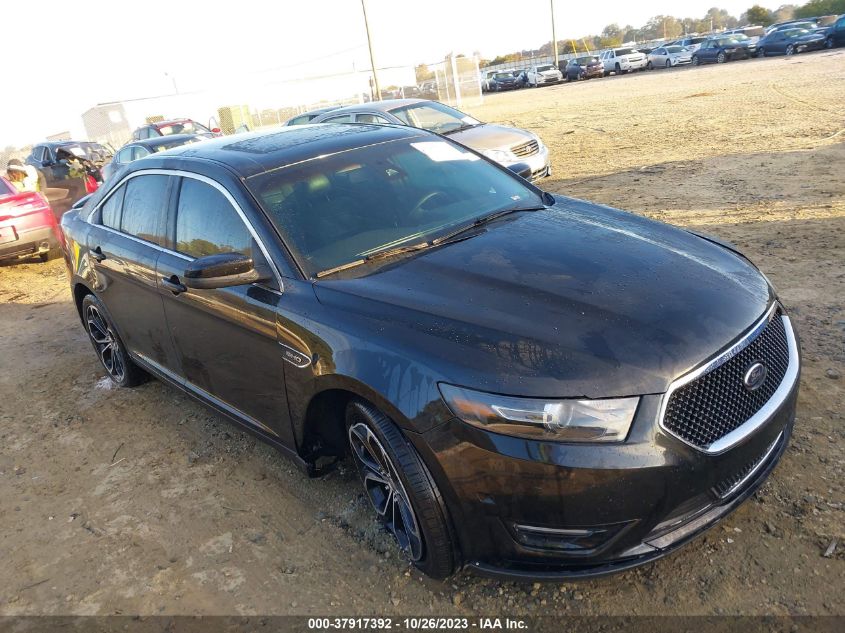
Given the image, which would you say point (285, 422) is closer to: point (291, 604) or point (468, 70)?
point (291, 604)

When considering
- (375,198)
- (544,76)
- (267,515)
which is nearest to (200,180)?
(375,198)

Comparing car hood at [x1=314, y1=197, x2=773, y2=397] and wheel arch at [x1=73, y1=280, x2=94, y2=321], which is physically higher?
car hood at [x1=314, y1=197, x2=773, y2=397]

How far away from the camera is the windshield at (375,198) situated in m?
3.23

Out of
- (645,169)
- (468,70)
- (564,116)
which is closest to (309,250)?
(645,169)

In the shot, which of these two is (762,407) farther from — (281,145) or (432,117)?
(432,117)

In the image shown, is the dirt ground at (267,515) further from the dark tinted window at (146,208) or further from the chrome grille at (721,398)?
the dark tinted window at (146,208)

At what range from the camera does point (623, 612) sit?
249cm

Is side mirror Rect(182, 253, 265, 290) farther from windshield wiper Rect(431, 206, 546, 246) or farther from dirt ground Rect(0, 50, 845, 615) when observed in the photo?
dirt ground Rect(0, 50, 845, 615)

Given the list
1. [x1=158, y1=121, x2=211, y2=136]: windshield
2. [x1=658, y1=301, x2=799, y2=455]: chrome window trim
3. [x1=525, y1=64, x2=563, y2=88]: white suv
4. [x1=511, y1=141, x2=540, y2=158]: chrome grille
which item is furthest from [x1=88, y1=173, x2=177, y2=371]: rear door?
[x1=525, y1=64, x2=563, y2=88]: white suv

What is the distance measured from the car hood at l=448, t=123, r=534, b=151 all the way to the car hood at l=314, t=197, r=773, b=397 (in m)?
6.98

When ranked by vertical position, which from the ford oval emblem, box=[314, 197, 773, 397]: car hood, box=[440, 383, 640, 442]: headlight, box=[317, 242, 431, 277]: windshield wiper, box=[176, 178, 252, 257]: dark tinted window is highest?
box=[176, 178, 252, 257]: dark tinted window

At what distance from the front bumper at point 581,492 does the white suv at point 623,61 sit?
4139cm

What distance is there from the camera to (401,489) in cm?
266

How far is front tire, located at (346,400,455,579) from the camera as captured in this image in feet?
8.20
